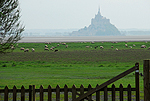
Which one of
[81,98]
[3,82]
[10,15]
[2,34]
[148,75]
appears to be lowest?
[3,82]

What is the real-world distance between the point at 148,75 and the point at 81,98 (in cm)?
200

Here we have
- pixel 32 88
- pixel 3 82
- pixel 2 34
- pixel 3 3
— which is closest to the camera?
pixel 32 88

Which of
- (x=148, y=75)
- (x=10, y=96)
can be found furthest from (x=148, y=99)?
(x=10, y=96)

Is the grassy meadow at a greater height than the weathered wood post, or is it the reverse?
the weathered wood post

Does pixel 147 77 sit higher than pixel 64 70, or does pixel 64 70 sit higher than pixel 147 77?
pixel 147 77

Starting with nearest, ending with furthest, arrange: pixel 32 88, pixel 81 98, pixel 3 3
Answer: pixel 81 98 → pixel 32 88 → pixel 3 3

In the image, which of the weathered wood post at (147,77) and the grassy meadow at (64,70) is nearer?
the weathered wood post at (147,77)

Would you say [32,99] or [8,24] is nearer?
[32,99]

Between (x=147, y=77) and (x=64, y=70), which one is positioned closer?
(x=147, y=77)

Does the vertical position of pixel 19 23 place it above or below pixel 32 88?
above

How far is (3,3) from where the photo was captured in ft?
45.2

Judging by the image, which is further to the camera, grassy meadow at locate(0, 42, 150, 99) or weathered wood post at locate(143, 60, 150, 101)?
grassy meadow at locate(0, 42, 150, 99)

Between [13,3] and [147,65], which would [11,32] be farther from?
[147,65]

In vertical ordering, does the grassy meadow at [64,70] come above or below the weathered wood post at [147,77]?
below
